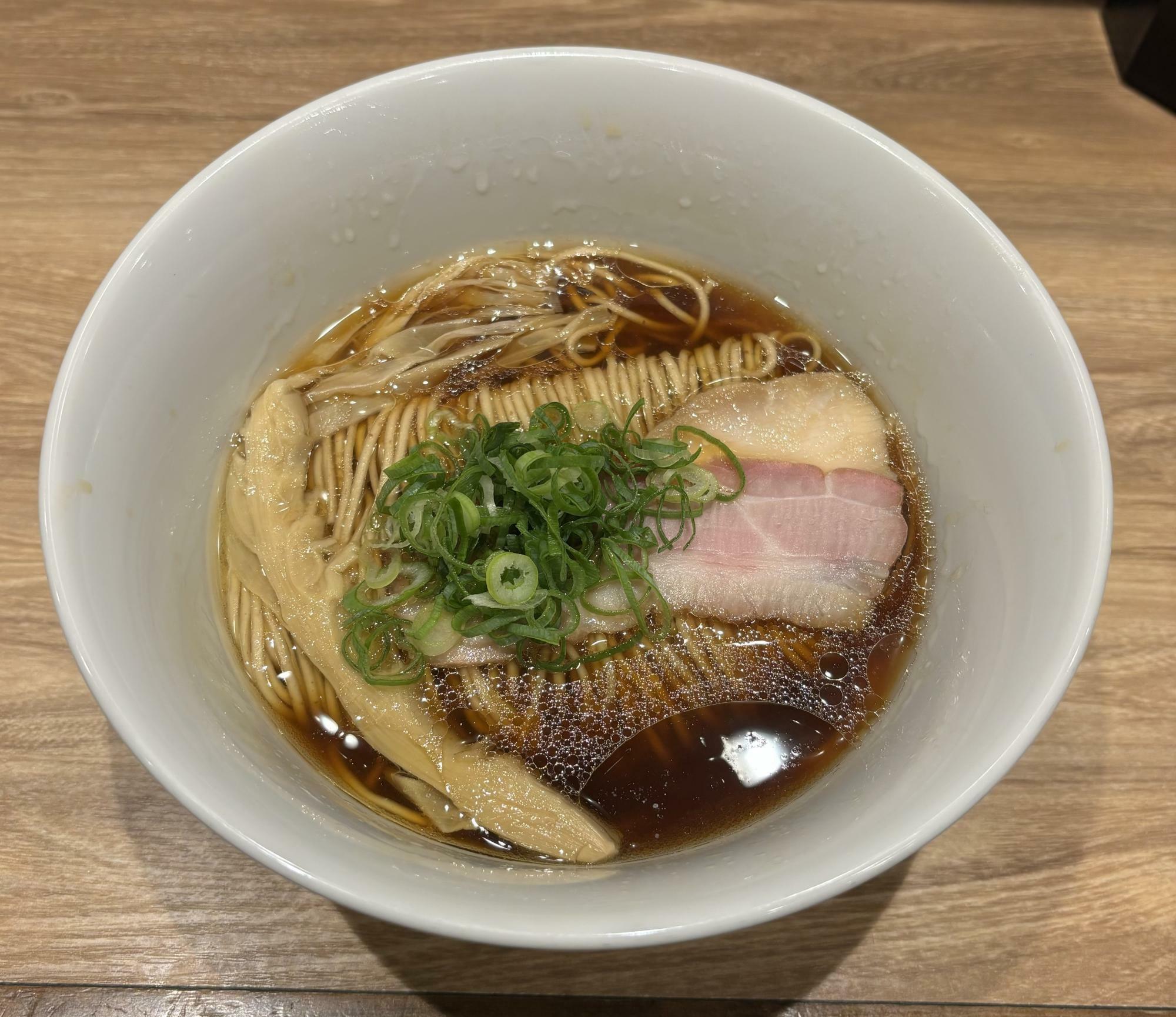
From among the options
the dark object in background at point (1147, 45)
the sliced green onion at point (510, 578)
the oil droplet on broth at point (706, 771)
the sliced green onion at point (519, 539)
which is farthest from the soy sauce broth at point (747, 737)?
the dark object in background at point (1147, 45)

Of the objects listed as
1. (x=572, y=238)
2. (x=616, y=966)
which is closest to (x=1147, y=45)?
(x=572, y=238)

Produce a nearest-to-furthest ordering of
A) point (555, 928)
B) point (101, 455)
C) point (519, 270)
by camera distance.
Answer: point (555, 928), point (101, 455), point (519, 270)

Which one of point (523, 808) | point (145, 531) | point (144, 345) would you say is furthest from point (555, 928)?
point (144, 345)

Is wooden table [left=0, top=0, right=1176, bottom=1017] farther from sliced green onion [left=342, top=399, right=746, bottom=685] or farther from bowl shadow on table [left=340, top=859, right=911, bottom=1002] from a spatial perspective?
sliced green onion [left=342, top=399, right=746, bottom=685]

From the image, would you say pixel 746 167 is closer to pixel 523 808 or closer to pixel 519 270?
pixel 519 270

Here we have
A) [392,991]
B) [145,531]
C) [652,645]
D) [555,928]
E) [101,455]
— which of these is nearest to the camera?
[555,928]

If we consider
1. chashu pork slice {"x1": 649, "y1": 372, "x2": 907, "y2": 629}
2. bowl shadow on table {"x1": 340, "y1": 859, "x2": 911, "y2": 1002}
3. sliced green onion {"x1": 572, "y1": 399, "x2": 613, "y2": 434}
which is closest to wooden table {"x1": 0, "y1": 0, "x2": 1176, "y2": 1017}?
bowl shadow on table {"x1": 340, "y1": 859, "x2": 911, "y2": 1002}
